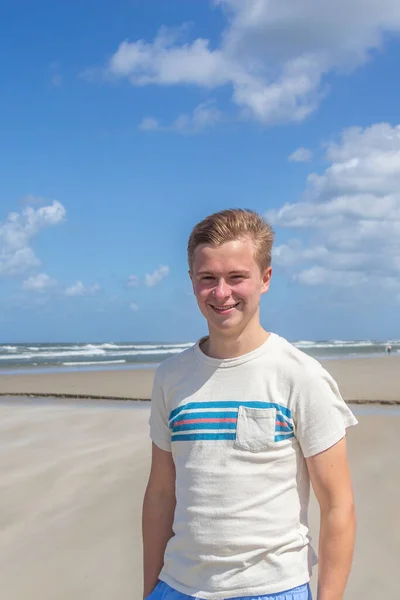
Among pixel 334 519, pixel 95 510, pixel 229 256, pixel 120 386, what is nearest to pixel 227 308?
pixel 229 256

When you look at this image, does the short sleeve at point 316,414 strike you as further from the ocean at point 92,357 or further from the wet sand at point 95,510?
the ocean at point 92,357

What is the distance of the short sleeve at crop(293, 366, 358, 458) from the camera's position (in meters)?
2.02

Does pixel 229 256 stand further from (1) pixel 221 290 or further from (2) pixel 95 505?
(2) pixel 95 505

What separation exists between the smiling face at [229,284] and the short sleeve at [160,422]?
12.9 inches

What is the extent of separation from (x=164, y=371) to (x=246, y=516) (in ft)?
1.94

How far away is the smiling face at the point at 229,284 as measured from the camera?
216 cm

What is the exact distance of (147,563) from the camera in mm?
2289

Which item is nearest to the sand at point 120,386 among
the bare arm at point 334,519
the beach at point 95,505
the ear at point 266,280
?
the beach at point 95,505

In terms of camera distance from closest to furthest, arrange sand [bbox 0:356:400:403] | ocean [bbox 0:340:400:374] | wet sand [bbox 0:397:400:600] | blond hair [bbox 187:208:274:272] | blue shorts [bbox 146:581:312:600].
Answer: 1. blue shorts [bbox 146:581:312:600]
2. blond hair [bbox 187:208:274:272]
3. wet sand [bbox 0:397:400:600]
4. sand [bbox 0:356:400:403]
5. ocean [bbox 0:340:400:374]

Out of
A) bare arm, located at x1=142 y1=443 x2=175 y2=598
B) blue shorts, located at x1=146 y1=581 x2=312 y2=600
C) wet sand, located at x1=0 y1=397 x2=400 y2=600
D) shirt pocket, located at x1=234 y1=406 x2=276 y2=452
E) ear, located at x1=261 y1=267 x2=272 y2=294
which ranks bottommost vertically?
wet sand, located at x1=0 y1=397 x2=400 y2=600

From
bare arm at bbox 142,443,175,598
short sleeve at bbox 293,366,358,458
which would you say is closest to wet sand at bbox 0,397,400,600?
bare arm at bbox 142,443,175,598

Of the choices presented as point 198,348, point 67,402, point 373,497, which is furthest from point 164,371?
point 67,402

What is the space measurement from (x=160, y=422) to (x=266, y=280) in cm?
66

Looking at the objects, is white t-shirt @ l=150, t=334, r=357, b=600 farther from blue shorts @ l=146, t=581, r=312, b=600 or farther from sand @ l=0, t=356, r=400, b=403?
sand @ l=0, t=356, r=400, b=403
